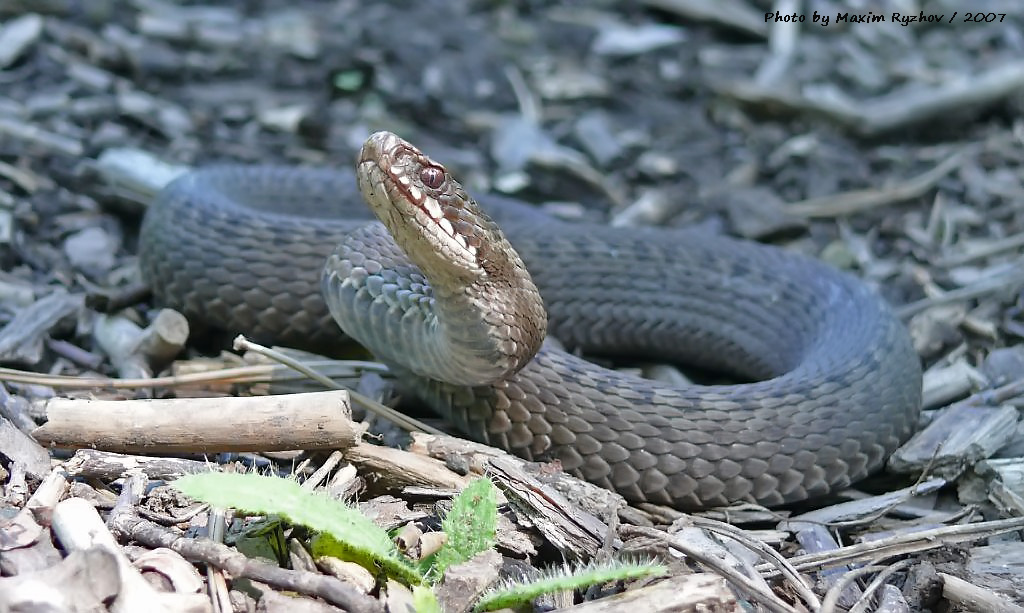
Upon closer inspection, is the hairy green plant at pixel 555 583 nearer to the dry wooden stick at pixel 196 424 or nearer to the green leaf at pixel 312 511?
the green leaf at pixel 312 511

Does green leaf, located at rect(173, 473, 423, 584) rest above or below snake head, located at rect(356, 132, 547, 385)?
below

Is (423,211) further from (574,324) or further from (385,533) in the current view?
(574,324)

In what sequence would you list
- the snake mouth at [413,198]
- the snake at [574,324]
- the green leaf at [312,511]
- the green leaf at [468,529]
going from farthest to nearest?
the snake at [574,324] → the snake mouth at [413,198] → the green leaf at [468,529] → the green leaf at [312,511]

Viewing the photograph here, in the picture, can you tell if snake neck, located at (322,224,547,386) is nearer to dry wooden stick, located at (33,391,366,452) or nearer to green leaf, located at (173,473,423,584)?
dry wooden stick, located at (33,391,366,452)

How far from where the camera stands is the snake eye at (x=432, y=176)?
13.3 feet

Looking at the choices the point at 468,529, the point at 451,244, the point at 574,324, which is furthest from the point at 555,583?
the point at 574,324

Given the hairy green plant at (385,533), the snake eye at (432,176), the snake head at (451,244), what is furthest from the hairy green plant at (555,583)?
the snake eye at (432,176)

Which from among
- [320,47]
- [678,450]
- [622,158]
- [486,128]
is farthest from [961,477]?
[320,47]

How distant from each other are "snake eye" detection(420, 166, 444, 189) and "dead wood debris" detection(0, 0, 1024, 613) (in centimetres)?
93

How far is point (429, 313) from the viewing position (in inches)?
168

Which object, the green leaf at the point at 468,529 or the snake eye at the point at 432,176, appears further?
the snake eye at the point at 432,176

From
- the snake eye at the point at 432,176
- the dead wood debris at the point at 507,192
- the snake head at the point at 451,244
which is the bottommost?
the dead wood debris at the point at 507,192

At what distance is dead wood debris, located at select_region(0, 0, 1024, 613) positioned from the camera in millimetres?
3463

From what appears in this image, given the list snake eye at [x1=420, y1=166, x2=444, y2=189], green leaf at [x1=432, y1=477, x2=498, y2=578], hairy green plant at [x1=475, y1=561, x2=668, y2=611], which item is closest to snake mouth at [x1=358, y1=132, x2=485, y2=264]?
snake eye at [x1=420, y1=166, x2=444, y2=189]
